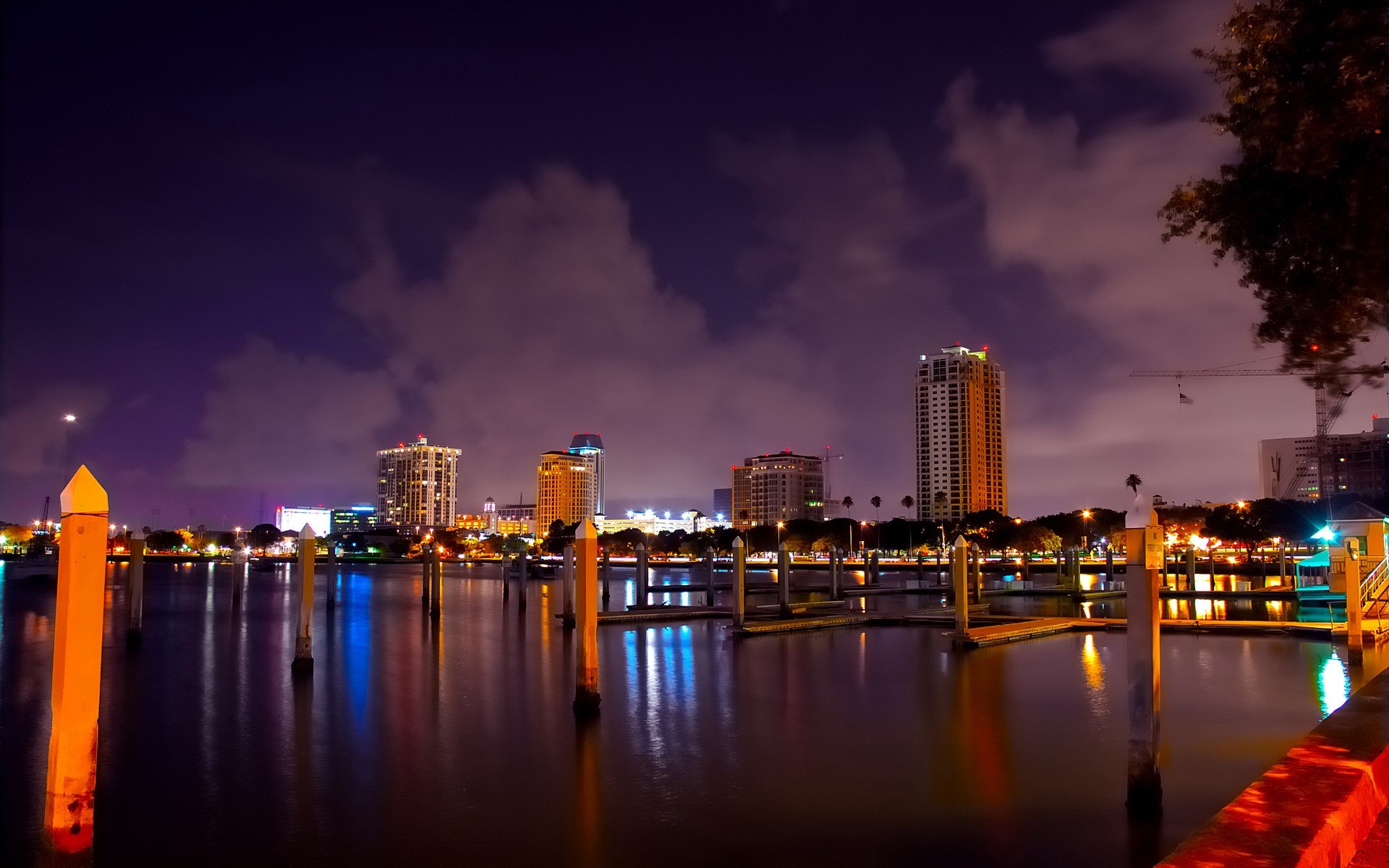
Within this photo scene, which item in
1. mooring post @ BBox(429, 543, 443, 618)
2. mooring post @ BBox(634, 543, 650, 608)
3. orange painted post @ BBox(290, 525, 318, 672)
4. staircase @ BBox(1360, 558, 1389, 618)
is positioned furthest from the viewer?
mooring post @ BBox(634, 543, 650, 608)

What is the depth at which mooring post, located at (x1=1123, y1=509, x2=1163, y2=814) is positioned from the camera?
32.4 ft

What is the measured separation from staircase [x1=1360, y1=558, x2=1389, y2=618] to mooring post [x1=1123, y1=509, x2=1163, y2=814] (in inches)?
749

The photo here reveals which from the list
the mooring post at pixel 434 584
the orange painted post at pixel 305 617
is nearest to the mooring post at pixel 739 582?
the orange painted post at pixel 305 617

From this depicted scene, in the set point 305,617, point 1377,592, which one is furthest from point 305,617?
point 1377,592

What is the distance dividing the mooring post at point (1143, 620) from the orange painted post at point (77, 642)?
9762 millimetres

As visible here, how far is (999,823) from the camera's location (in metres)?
11.7

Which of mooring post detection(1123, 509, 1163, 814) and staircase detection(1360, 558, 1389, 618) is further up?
mooring post detection(1123, 509, 1163, 814)

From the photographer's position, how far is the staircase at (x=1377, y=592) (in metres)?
25.1

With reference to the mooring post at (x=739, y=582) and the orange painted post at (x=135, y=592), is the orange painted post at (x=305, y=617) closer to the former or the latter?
the orange painted post at (x=135, y=592)

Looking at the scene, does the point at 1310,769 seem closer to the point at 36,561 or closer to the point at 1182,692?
the point at 1182,692

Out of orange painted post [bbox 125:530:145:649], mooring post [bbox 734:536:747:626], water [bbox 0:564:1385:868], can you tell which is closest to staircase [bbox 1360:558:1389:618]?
water [bbox 0:564:1385:868]

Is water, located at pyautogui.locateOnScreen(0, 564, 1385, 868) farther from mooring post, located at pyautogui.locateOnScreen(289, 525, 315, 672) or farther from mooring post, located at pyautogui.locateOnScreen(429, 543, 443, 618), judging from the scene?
mooring post, located at pyautogui.locateOnScreen(429, 543, 443, 618)

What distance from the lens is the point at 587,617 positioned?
647 inches

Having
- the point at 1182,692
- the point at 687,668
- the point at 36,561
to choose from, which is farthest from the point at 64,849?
the point at 36,561
